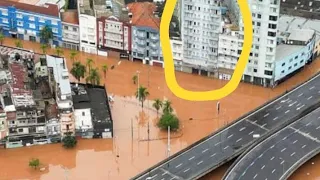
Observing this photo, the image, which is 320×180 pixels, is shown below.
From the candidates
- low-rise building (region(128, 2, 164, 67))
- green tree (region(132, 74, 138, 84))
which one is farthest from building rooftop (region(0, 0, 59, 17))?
green tree (region(132, 74, 138, 84))

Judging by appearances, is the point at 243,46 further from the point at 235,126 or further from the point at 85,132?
the point at 85,132

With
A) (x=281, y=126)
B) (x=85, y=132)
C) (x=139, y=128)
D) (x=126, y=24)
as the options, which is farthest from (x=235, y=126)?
(x=126, y=24)

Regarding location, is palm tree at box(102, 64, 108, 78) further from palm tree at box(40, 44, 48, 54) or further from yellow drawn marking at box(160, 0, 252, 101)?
palm tree at box(40, 44, 48, 54)

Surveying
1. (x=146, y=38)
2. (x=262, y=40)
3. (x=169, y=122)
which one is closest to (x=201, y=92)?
(x=262, y=40)

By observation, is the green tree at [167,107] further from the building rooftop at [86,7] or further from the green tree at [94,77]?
Result: the building rooftop at [86,7]

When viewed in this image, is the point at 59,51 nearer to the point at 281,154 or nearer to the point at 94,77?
the point at 94,77

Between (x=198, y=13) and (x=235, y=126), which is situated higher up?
(x=198, y=13)

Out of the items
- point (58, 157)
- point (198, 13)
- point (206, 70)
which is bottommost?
point (58, 157)

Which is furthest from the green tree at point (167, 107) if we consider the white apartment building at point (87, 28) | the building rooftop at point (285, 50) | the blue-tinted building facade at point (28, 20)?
the blue-tinted building facade at point (28, 20)
